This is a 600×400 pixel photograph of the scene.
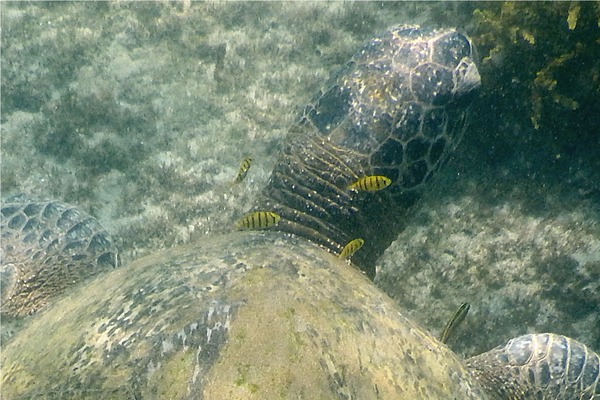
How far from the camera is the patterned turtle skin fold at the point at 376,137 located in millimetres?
3328

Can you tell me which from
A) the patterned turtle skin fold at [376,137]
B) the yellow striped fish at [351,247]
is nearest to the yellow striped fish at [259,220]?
the patterned turtle skin fold at [376,137]

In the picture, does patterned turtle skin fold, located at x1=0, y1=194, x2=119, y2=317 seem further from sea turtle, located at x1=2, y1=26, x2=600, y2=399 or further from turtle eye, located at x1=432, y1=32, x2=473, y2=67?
turtle eye, located at x1=432, y1=32, x2=473, y2=67

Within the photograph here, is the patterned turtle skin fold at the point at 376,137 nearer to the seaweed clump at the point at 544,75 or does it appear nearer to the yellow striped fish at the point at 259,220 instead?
the yellow striped fish at the point at 259,220

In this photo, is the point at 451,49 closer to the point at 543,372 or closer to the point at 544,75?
the point at 544,75

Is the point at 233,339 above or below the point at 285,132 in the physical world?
above

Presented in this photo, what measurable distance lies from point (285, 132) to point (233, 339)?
3642 mm

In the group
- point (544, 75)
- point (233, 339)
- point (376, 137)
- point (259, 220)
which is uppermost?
point (544, 75)

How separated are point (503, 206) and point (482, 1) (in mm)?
2222

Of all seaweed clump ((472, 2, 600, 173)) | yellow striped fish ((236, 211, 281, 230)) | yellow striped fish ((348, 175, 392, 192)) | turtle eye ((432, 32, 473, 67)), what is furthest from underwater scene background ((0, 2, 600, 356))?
yellow striped fish ((348, 175, 392, 192))

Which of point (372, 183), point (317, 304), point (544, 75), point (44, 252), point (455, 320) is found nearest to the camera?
point (317, 304)

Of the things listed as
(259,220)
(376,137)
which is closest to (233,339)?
(259,220)

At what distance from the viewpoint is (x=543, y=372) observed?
294 cm

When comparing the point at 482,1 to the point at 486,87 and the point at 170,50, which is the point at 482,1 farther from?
the point at 170,50

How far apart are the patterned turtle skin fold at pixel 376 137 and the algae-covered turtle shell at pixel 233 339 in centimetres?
99
